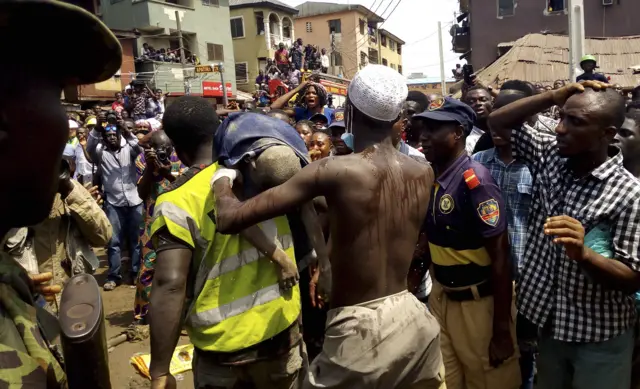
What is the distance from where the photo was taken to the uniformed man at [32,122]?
0.91m

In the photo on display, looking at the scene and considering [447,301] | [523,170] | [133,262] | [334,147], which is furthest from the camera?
[133,262]

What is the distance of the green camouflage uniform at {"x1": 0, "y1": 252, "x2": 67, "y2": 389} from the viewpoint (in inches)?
38.3

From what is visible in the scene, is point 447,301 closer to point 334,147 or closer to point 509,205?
point 509,205

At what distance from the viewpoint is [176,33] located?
29828 mm

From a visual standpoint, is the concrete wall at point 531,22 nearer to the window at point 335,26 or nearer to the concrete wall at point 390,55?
the window at point 335,26

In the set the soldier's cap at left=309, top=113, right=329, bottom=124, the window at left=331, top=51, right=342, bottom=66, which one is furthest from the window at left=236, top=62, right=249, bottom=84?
the soldier's cap at left=309, top=113, right=329, bottom=124

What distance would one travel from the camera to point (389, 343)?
6.56 feet

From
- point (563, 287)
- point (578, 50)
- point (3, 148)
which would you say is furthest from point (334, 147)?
point (578, 50)

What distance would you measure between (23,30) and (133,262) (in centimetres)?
638

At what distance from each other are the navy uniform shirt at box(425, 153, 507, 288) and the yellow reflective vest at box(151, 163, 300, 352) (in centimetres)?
118

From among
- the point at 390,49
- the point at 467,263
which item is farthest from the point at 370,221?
the point at 390,49

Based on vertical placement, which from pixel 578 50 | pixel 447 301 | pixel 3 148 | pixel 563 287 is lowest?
pixel 447 301

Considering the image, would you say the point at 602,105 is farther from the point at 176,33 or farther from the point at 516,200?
the point at 176,33

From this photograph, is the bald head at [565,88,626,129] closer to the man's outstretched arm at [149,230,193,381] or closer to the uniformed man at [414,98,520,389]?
the uniformed man at [414,98,520,389]
